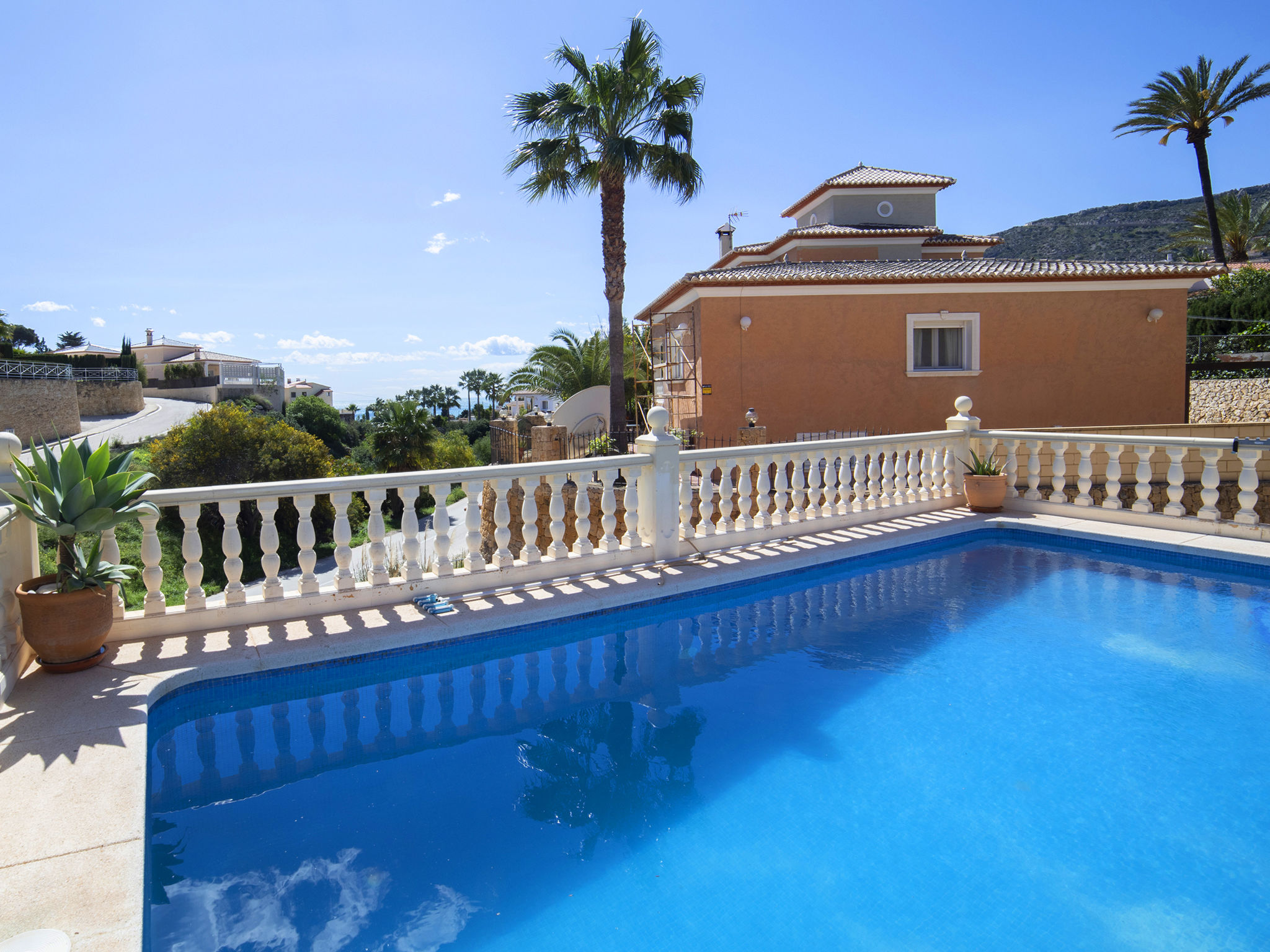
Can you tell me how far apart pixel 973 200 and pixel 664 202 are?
57.1ft

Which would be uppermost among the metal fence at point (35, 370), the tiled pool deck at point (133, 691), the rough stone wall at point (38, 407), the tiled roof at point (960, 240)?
the tiled roof at point (960, 240)

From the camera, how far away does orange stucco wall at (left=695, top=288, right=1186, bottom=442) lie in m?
16.9

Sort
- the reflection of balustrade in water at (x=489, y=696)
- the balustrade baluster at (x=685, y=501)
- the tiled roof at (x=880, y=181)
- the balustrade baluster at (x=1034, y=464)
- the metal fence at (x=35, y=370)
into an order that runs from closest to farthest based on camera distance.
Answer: the reflection of balustrade in water at (x=489, y=696) < the balustrade baluster at (x=685, y=501) < the balustrade baluster at (x=1034, y=464) < the tiled roof at (x=880, y=181) < the metal fence at (x=35, y=370)

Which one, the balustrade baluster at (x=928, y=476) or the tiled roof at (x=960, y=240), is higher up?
the tiled roof at (x=960, y=240)

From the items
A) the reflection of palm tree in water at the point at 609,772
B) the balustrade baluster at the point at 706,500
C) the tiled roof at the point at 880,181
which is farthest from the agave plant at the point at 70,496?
the tiled roof at the point at 880,181

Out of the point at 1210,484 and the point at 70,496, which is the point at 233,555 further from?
the point at 1210,484

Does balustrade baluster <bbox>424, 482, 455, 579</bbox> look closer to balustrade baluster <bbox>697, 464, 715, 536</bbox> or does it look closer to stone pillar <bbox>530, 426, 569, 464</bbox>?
balustrade baluster <bbox>697, 464, 715, 536</bbox>

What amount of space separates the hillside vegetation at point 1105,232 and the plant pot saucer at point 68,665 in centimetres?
6012

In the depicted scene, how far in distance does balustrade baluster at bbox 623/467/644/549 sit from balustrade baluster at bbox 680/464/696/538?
0.51m

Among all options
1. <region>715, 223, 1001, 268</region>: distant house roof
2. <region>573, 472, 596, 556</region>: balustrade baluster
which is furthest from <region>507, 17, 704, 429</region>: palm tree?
<region>573, 472, 596, 556</region>: balustrade baluster

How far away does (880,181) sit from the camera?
23812 millimetres

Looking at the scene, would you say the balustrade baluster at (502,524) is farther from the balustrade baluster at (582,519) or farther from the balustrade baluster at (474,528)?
the balustrade baluster at (582,519)

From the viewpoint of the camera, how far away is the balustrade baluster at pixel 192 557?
17.4 ft

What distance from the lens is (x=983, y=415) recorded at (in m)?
17.6
